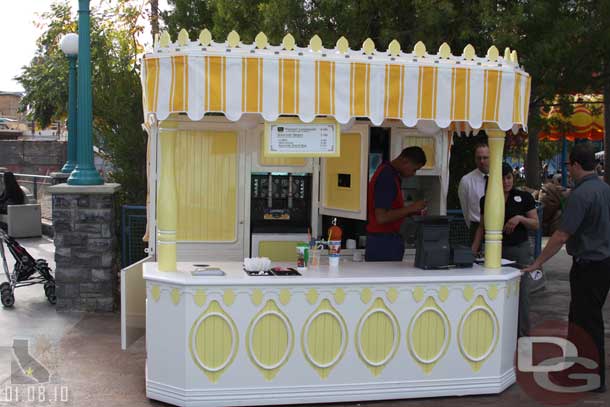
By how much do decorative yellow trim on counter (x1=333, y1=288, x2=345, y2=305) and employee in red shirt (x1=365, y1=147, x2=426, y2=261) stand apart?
1099 mm

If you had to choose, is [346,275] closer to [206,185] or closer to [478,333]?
[478,333]

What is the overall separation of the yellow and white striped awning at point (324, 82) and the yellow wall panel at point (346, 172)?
1765 millimetres

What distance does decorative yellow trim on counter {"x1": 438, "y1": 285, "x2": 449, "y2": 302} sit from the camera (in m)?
5.38

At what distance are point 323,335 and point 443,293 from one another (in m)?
1.01

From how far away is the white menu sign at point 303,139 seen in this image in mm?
5258

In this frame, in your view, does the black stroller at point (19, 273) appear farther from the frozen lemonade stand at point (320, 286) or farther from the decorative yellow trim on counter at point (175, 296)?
the decorative yellow trim on counter at point (175, 296)

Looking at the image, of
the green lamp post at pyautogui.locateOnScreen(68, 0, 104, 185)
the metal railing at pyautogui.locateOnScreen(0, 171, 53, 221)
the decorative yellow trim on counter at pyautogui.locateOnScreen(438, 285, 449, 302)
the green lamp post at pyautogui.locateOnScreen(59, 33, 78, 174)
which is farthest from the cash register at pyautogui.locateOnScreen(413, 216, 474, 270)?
the metal railing at pyautogui.locateOnScreen(0, 171, 53, 221)

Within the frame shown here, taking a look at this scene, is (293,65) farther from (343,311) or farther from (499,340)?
(499,340)

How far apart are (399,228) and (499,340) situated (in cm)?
140

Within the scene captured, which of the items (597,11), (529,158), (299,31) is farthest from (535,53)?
(529,158)

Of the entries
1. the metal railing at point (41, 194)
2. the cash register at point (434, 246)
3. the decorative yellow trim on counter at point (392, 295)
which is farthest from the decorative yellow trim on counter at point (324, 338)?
the metal railing at point (41, 194)

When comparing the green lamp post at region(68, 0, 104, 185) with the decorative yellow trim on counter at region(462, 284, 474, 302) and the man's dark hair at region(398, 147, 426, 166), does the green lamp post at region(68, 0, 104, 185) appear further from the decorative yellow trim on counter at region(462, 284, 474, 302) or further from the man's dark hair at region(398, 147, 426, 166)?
the decorative yellow trim on counter at region(462, 284, 474, 302)

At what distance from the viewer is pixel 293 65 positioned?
4930 mm

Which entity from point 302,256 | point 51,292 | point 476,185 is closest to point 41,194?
point 51,292
